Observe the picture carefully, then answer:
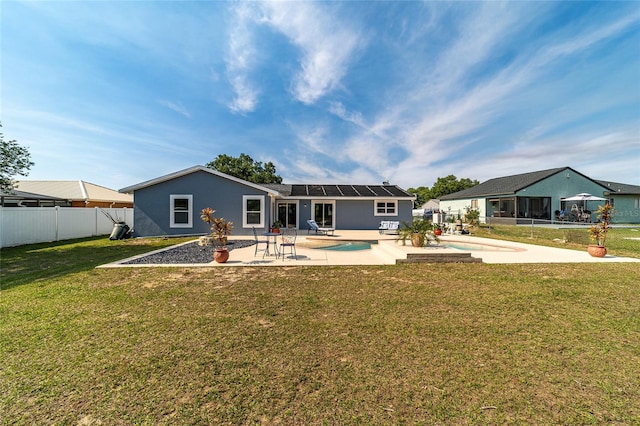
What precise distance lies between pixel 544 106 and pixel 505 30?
23.1 ft

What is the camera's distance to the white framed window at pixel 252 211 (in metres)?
15.6

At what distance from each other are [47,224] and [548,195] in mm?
39829

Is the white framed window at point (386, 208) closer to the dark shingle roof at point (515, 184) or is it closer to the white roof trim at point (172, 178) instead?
the white roof trim at point (172, 178)

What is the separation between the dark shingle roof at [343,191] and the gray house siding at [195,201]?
4229mm

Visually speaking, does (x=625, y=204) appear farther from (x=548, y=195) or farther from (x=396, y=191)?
(x=396, y=191)

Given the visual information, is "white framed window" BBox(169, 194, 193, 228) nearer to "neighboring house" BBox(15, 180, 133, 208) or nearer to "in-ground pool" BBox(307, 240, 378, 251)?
"in-ground pool" BBox(307, 240, 378, 251)

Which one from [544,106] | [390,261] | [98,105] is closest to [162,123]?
A: [98,105]

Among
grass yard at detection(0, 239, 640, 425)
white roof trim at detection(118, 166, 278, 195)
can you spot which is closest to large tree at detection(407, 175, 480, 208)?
white roof trim at detection(118, 166, 278, 195)

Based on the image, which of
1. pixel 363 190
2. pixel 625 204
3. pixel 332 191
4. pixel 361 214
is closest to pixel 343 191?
pixel 332 191

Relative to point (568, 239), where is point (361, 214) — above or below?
above

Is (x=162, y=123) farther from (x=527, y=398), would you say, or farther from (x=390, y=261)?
(x=527, y=398)

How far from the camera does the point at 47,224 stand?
13797mm

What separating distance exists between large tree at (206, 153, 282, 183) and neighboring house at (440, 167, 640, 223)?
110 feet

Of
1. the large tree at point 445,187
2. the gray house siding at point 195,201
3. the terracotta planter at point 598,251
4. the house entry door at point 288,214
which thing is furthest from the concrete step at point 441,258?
the large tree at point 445,187
